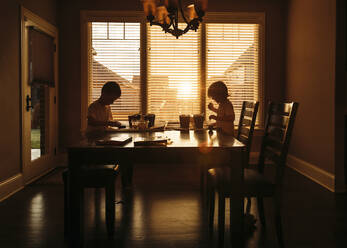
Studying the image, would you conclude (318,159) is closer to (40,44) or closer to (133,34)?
(133,34)

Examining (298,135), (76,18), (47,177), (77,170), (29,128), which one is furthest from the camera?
(76,18)

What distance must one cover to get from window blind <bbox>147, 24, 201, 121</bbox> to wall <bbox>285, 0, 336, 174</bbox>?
1528 mm

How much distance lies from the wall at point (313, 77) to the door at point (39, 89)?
148 inches

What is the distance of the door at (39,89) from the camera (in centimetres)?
405

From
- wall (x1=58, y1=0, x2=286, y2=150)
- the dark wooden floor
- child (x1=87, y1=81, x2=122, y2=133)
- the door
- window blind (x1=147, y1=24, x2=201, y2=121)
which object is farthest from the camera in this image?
window blind (x1=147, y1=24, x2=201, y2=121)

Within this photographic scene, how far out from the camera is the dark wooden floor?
93.7 inches

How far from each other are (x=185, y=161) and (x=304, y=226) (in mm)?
1311

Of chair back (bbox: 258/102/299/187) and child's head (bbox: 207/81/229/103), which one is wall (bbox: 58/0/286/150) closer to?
child's head (bbox: 207/81/229/103)

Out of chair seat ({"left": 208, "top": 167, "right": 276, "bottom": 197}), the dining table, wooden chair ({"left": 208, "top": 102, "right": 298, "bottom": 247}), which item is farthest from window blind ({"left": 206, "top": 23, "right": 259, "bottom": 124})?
the dining table

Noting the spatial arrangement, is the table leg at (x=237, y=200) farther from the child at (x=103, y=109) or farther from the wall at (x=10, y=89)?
the wall at (x=10, y=89)

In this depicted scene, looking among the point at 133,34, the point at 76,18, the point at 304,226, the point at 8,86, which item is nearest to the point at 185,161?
the point at 304,226

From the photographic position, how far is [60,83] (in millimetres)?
5215

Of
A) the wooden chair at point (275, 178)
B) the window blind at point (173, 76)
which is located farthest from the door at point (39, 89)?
the wooden chair at point (275, 178)

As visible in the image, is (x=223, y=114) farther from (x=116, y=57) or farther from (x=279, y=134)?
(x=116, y=57)
